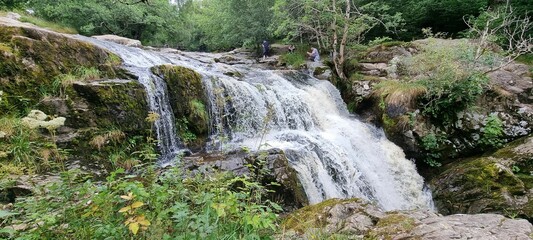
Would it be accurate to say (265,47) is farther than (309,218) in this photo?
Yes

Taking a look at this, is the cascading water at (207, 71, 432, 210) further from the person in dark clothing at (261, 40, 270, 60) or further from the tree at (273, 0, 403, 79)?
the person in dark clothing at (261, 40, 270, 60)

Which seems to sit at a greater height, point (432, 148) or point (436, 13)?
point (436, 13)

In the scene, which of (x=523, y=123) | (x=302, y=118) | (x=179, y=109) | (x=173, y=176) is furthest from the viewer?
(x=302, y=118)

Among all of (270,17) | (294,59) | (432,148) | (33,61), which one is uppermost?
(270,17)

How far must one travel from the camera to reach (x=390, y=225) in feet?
10.1

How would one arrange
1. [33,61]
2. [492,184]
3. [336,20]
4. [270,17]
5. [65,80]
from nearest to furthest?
1. [33,61]
2. [65,80]
3. [492,184]
4. [336,20]
5. [270,17]

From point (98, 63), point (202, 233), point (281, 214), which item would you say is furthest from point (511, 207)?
point (98, 63)

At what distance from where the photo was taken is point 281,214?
15.4ft

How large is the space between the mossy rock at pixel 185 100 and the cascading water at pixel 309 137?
22 centimetres

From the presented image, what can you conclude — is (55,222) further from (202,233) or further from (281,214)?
(281,214)

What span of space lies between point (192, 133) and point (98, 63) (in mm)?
2478

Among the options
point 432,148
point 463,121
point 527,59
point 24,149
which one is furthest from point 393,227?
point 527,59

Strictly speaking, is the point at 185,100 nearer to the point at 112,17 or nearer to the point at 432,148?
the point at 432,148

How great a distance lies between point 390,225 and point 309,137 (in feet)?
13.4
